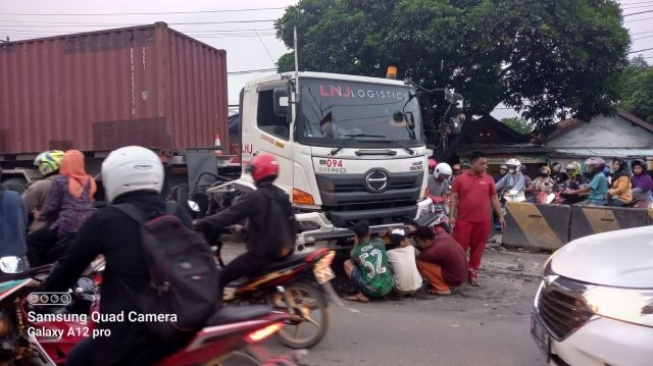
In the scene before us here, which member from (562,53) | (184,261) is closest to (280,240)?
(184,261)

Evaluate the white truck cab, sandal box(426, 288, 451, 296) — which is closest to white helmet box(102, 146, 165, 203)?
the white truck cab

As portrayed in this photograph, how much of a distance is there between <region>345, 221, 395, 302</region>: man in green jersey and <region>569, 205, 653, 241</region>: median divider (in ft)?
14.5

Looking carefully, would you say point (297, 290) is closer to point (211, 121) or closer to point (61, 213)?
point (61, 213)

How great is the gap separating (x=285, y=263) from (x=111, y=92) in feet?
21.4

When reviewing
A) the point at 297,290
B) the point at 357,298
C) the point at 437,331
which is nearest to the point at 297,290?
the point at 297,290

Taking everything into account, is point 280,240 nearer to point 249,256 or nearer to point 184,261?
point 249,256

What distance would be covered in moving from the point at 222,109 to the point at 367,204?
5172mm

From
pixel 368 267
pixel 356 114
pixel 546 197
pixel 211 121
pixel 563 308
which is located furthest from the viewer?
pixel 546 197

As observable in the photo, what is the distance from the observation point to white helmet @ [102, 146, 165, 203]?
2.52 metres

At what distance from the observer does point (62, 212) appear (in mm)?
4785

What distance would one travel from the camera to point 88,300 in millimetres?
3670

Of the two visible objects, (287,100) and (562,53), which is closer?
(287,100)

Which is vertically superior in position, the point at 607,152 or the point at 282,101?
the point at 282,101

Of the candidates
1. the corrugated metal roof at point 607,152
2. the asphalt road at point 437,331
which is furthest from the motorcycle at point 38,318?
the corrugated metal roof at point 607,152
